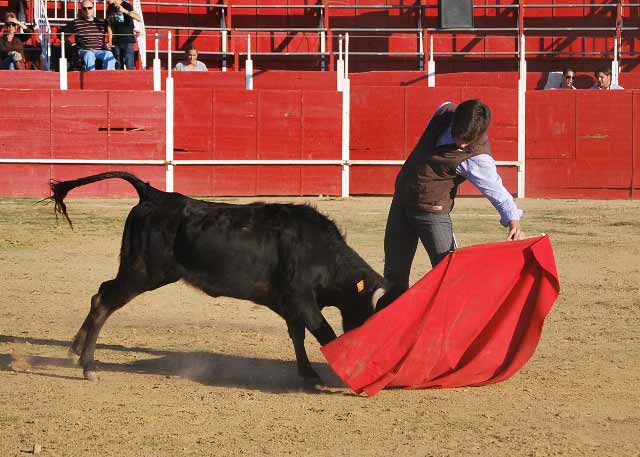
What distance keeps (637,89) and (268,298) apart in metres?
11.4

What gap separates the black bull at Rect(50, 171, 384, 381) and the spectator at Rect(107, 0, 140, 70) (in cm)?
1044

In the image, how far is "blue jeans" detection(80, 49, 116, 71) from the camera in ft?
48.5

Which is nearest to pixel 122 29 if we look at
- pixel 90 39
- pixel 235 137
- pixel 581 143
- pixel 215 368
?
pixel 90 39

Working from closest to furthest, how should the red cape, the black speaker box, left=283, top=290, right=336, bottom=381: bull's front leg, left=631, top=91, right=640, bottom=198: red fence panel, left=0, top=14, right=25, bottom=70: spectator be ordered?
the red cape → left=283, top=290, right=336, bottom=381: bull's front leg → left=631, top=91, right=640, bottom=198: red fence panel → left=0, top=14, right=25, bottom=70: spectator → the black speaker box

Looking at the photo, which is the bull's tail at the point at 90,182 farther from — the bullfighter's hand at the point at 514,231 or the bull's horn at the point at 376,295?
the bullfighter's hand at the point at 514,231

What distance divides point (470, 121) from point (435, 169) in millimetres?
357

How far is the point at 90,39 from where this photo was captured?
1481 cm

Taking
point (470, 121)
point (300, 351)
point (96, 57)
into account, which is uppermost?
point (96, 57)

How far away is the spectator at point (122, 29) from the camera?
49.0 feet

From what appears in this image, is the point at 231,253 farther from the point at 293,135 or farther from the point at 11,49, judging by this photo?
the point at 11,49

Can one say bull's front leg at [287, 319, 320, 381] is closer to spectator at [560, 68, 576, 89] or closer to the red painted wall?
the red painted wall

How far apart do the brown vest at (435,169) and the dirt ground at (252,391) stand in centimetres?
82

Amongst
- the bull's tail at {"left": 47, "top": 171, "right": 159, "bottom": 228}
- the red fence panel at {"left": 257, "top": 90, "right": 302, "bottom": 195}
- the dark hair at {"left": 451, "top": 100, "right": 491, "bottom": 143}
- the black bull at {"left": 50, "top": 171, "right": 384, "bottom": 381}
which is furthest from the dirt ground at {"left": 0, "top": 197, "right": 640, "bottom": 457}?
the red fence panel at {"left": 257, "top": 90, "right": 302, "bottom": 195}

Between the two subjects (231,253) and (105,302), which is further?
(105,302)
